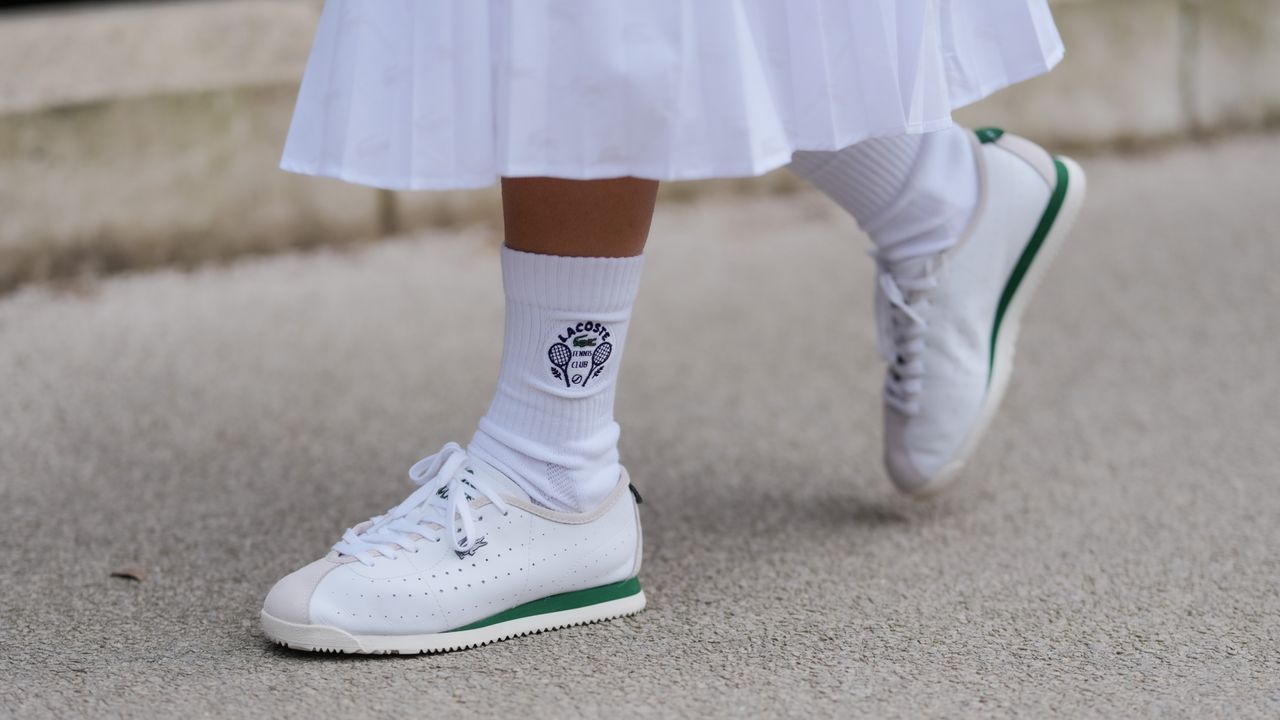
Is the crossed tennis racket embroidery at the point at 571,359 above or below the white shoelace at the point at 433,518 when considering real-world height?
above

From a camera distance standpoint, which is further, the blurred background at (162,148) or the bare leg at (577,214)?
the blurred background at (162,148)

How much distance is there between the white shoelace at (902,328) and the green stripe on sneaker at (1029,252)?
0.07 m

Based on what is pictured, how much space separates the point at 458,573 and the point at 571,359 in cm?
17

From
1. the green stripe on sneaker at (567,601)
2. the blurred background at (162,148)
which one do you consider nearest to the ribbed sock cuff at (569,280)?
the green stripe on sneaker at (567,601)

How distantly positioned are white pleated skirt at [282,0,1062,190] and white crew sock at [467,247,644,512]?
125 millimetres

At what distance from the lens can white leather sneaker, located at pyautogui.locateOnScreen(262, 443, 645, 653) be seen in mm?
939

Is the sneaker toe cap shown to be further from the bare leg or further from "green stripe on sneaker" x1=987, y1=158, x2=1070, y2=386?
"green stripe on sneaker" x1=987, y1=158, x2=1070, y2=386

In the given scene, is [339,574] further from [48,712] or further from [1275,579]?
[1275,579]

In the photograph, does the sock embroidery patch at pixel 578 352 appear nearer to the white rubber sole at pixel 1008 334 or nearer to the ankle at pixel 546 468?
the ankle at pixel 546 468

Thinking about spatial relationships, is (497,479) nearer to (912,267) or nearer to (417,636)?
(417,636)

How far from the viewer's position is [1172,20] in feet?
8.16

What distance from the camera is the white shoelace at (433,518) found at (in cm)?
97

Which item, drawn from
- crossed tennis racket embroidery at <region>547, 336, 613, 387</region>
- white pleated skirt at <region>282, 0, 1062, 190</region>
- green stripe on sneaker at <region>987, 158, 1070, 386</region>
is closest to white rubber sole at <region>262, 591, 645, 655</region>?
crossed tennis racket embroidery at <region>547, 336, 613, 387</region>

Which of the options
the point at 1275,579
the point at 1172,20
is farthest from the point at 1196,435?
the point at 1172,20
